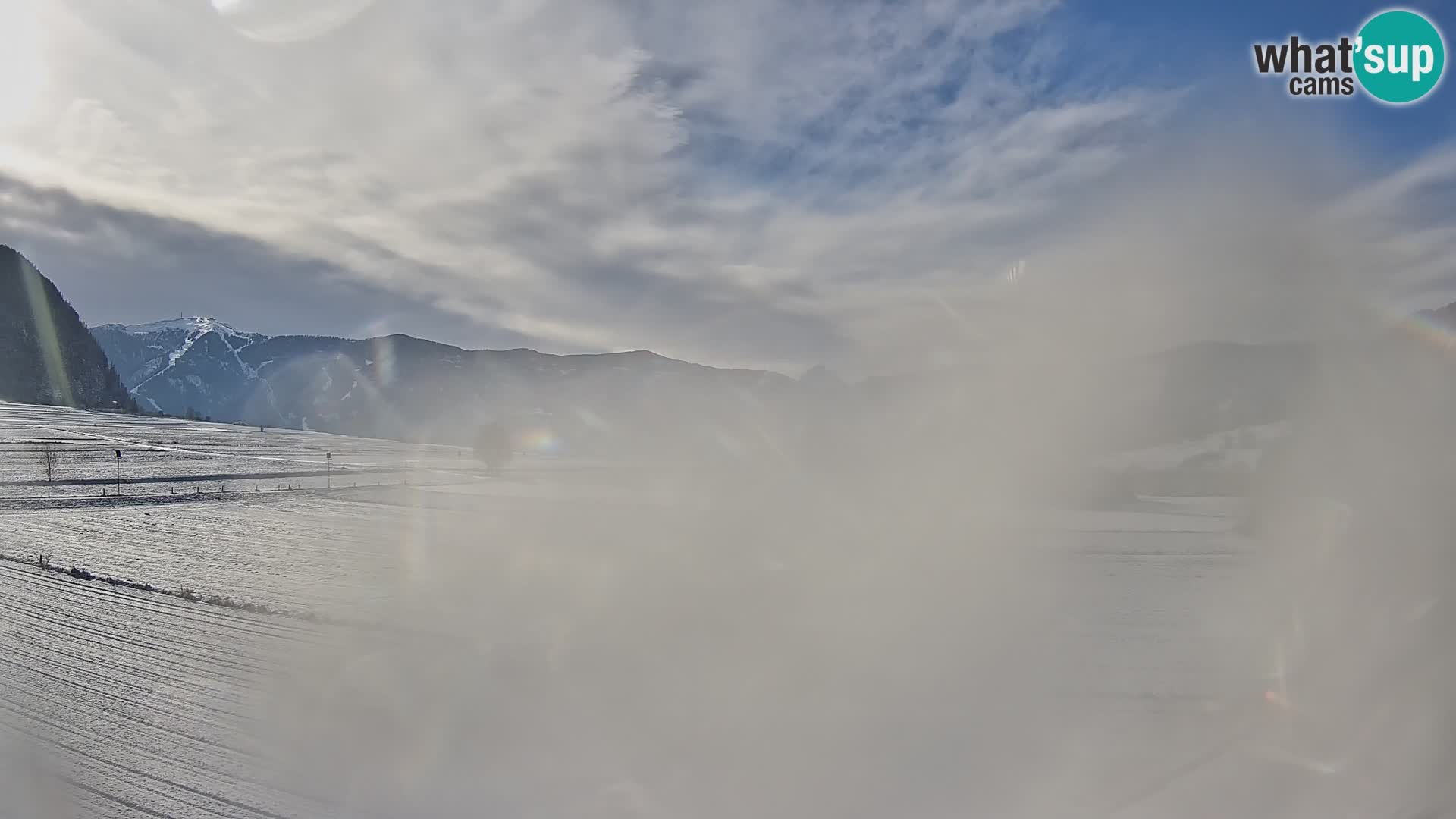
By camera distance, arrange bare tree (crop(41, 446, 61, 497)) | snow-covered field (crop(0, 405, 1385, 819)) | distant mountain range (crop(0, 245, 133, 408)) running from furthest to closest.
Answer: distant mountain range (crop(0, 245, 133, 408))
bare tree (crop(41, 446, 61, 497))
snow-covered field (crop(0, 405, 1385, 819))

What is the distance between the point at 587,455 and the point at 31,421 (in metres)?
55.7

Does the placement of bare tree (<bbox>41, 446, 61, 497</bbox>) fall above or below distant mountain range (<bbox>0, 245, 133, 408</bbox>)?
below

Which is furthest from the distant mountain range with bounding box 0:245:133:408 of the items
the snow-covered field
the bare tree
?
the snow-covered field

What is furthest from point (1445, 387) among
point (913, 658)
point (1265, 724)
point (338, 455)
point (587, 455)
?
point (587, 455)

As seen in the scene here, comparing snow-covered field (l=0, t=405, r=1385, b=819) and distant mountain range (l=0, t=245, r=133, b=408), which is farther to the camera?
distant mountain range (l=0, t=245, r=133, b=408)

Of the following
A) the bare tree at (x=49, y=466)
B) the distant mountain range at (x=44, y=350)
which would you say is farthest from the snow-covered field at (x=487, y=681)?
the distant mountain range at (x=44, y=350)

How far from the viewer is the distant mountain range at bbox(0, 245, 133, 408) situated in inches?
5376

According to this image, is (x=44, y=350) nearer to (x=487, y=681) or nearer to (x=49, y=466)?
(x=49, y=466)

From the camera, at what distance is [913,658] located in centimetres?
1043

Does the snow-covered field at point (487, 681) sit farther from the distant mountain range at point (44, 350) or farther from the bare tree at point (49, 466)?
the distant mountain range at point (44, 350)

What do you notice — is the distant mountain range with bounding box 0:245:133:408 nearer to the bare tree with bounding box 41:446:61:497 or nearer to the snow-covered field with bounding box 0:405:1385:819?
the bare tree with bounding box 41:446:61:497

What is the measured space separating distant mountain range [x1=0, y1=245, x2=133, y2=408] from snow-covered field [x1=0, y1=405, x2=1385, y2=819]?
15497 centimetres

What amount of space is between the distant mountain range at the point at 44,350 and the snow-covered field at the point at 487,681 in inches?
6101

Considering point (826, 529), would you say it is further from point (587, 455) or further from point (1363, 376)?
point (587, 455)
